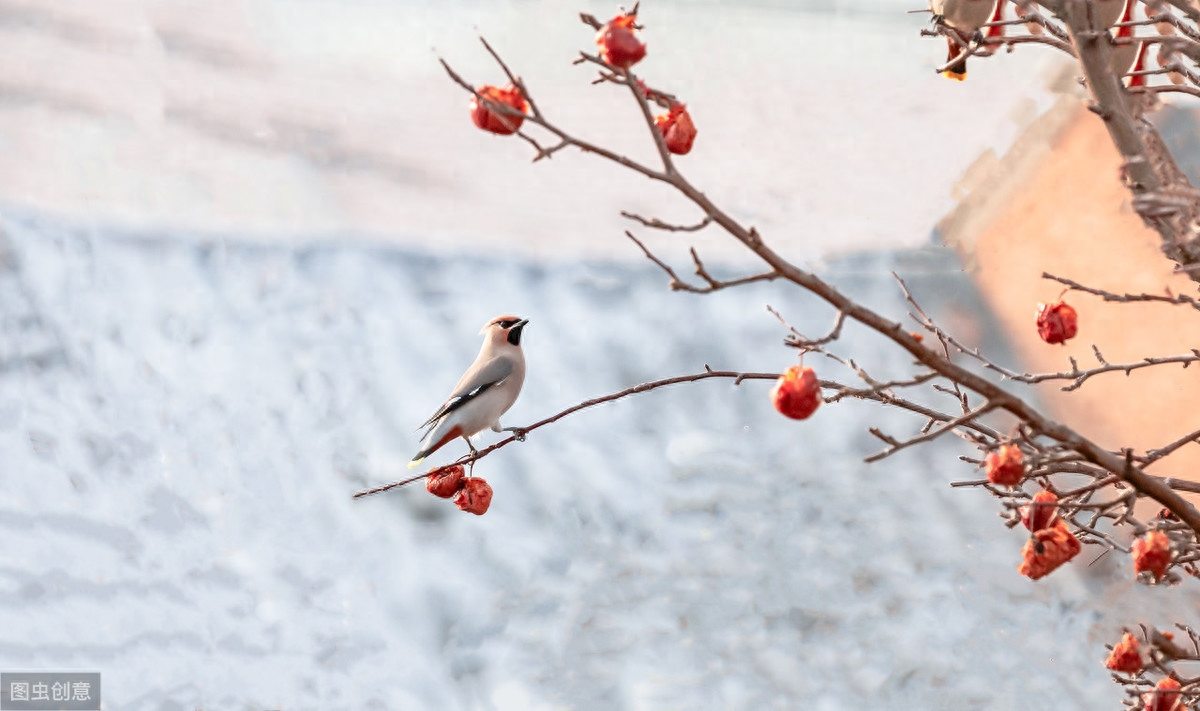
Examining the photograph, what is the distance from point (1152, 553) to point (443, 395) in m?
2.29

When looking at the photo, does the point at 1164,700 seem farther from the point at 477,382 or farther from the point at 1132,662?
the point at 477,382

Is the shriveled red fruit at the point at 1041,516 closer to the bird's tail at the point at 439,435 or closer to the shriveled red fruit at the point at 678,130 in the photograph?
the shriveled red fruit at the point at 678,130

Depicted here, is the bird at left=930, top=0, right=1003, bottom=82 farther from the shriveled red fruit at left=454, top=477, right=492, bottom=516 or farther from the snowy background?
the snowy background

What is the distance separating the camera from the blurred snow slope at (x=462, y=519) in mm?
2793

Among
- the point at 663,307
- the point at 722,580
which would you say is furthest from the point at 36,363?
the point at 722,580

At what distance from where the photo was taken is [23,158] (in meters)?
3.22

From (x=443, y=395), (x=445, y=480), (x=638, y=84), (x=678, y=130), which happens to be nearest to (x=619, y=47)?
(x=638, y=84)

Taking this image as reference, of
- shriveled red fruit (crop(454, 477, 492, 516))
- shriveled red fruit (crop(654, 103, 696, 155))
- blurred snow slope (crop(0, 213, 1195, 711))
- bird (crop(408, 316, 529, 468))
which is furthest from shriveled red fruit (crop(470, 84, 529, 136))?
blurred snow slope (crop(0, 213, 1195, 711))

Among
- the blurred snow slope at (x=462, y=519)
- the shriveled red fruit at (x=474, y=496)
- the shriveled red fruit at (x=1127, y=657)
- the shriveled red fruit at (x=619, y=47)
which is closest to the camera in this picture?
the shriveled red fruit at (x=619, y=47)

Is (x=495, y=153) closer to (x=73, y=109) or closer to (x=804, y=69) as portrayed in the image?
(x=804, y=69)

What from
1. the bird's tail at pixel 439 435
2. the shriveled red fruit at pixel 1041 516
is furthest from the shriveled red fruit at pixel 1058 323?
the bird's tail at pixel 439 435

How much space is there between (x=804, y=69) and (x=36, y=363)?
85.9 inches

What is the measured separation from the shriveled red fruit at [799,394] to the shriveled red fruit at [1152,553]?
263 millimetres

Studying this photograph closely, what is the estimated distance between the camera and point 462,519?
2941mm
